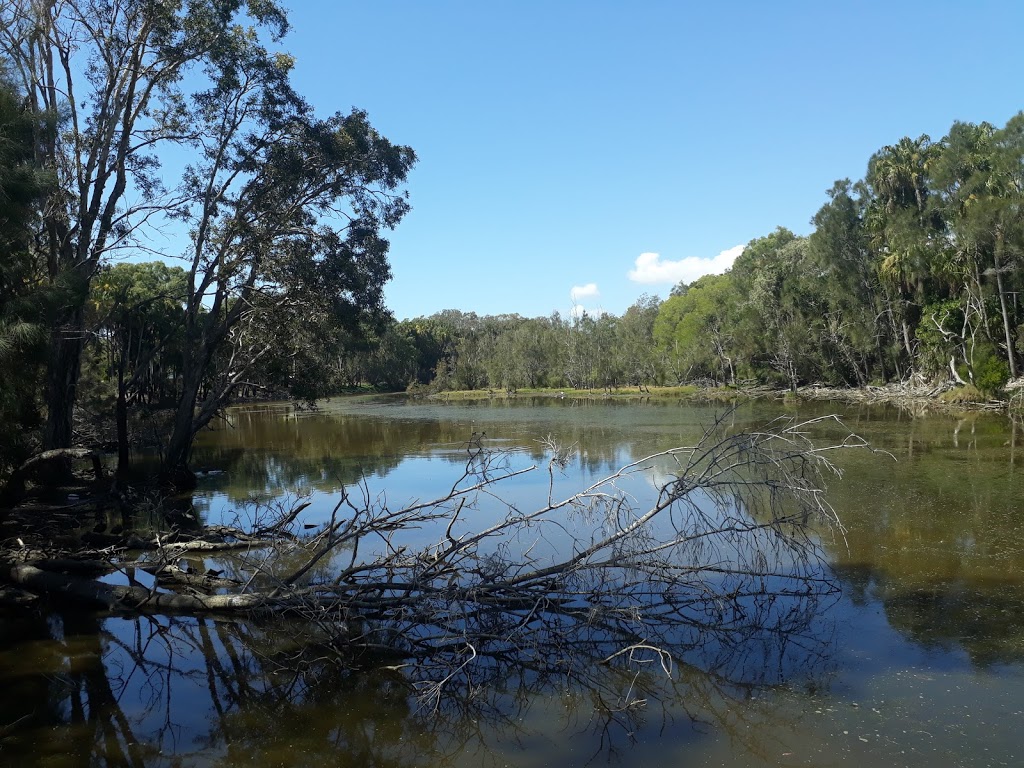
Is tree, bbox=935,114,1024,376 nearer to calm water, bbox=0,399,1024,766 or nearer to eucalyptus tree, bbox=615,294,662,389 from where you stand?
calm water, bbox=0,399,1024,766

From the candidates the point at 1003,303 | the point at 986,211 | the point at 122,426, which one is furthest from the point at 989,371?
the point at 122,426

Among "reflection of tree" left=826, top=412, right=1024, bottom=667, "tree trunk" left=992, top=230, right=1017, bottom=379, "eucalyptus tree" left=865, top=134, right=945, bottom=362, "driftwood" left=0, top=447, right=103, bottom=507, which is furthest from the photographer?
"eucalyptus tree" left=865, top=134, right=945, bottom=362

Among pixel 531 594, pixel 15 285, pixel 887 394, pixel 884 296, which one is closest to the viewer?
pixel 531 594

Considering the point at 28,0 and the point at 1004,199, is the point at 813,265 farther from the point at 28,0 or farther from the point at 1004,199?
the point at 28,0

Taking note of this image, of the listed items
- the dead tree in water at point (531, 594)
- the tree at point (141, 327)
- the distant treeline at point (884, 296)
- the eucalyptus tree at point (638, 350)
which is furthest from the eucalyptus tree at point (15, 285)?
the eucalyptus tree at point (638, 350)

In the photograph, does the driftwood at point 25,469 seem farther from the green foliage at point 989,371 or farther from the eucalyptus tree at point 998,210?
the eucalyptus tree at point 998,210

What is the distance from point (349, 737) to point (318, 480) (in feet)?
49.6

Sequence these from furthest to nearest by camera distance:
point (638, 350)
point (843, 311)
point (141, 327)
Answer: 1. point (638, 350)
2. point (843, 311)
3. point (141, 327)

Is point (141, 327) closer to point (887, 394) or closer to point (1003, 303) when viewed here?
point (1003, 303)

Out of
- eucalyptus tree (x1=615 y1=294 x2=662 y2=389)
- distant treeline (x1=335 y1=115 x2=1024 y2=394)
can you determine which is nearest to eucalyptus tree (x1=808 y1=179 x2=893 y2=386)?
distant treeline (x1=335 y1=115 x2=1024 y2=394)

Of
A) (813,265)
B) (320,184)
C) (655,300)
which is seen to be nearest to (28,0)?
(320,184)

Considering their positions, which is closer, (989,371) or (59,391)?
(59,391)

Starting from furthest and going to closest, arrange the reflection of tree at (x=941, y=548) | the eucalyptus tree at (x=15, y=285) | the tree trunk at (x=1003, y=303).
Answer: the tree trunk at (x=1003, y=303), the eucalyptus tree at (x=15, y=285), the reflection of tree at (x=941, y=548)

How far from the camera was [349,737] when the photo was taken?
5.89 metres
